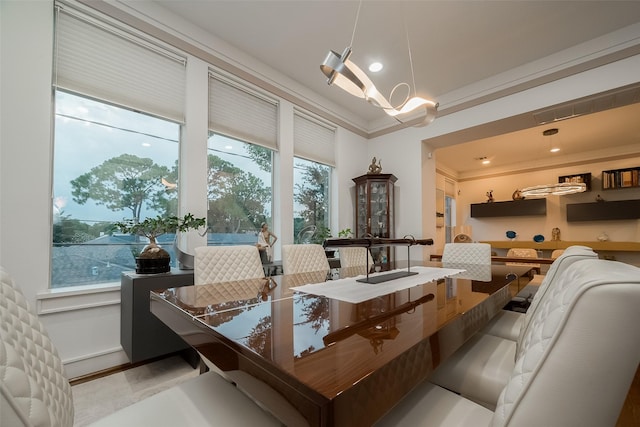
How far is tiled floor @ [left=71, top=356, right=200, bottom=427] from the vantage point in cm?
160

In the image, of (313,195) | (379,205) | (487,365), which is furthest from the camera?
(379,205)

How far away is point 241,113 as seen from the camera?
3.04 m

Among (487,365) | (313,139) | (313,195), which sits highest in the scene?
(313,139)

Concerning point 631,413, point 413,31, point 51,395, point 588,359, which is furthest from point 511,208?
point 51,395

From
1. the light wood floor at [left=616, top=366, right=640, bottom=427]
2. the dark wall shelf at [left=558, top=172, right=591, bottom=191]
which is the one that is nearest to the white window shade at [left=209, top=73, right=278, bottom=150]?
the light wood floor at [left=616, top=366, right=640, bottom=427]

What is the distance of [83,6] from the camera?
204 cm

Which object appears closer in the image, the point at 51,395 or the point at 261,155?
the point at 51,395

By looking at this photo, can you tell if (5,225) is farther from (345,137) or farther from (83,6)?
(345,137)

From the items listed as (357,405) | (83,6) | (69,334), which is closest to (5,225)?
(69,334)

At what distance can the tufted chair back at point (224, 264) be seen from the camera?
1781mm

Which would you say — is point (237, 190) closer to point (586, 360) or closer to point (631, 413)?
point (586, 360)

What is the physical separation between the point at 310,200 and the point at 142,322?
2.50 metres

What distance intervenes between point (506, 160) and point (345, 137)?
13.8 ft

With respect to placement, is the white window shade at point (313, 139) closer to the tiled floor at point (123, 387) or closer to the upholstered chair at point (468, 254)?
the upholstered chair at point (468, 254)
